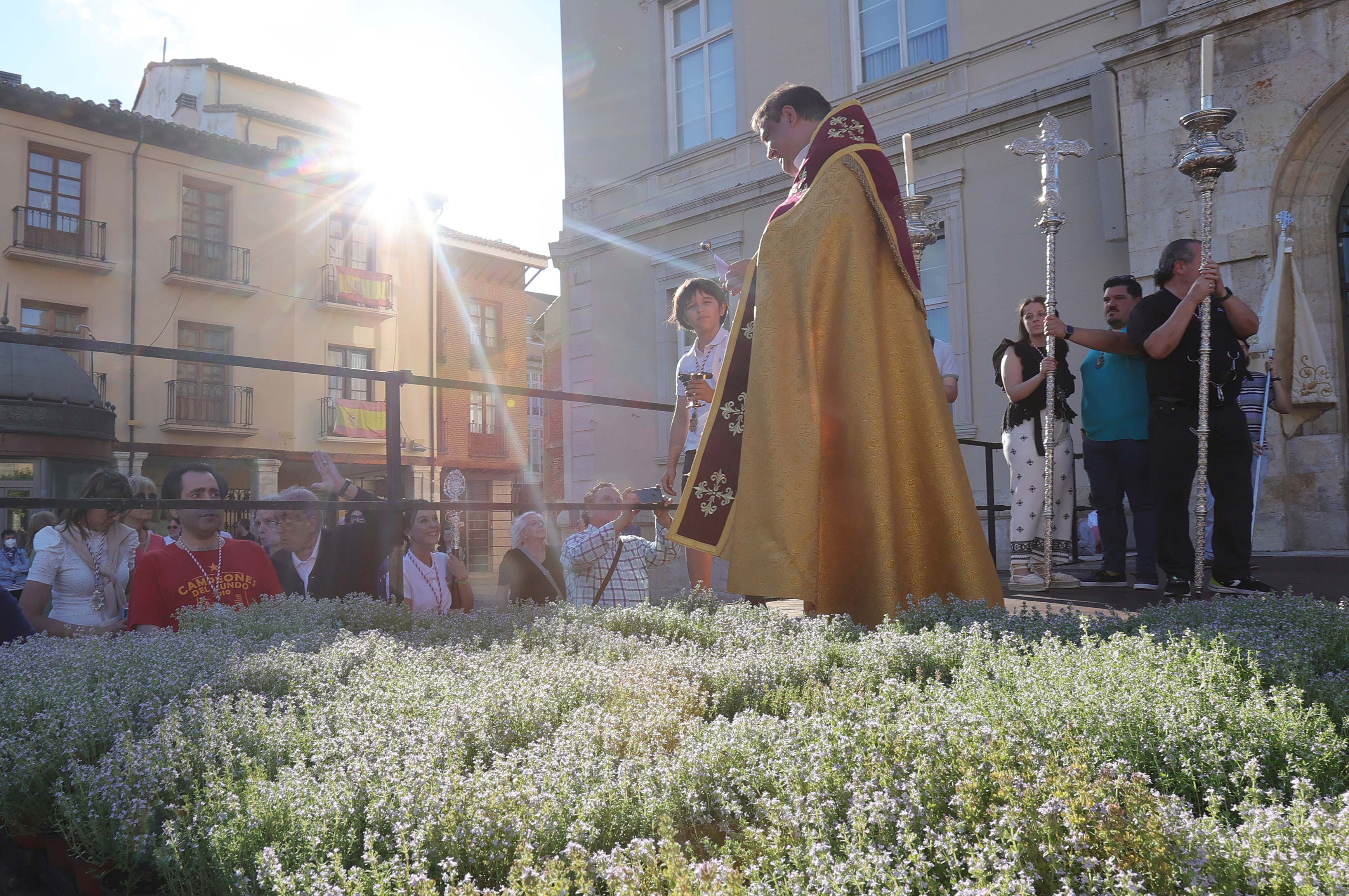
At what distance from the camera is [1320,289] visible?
7742 mm

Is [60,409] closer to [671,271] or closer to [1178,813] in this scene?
Answer: [671,271]

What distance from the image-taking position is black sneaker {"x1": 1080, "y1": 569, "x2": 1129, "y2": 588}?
5676 millimetres

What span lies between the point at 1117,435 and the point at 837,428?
111 inches

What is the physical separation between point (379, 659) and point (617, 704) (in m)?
0.78

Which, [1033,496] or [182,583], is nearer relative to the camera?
[182,583]

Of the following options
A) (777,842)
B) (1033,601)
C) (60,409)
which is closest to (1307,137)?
(1033,601)

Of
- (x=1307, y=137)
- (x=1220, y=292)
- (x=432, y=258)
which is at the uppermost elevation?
(x=432, y=258)

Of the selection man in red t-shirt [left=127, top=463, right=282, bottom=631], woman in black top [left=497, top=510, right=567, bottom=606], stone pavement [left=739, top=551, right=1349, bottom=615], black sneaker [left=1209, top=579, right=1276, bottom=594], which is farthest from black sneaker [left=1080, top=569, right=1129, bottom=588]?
man in red t-shirt [left=127, top=463, right=282, bottom=631]

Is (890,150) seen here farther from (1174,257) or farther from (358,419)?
(358,419)

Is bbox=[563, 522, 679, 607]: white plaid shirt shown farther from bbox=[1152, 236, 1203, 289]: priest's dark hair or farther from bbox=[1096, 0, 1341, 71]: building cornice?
bbox=[1096, 0, 1341, 71]: building cornice

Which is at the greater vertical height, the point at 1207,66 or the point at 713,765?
the point at 1207,66

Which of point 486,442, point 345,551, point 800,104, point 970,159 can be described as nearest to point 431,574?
point 345,551

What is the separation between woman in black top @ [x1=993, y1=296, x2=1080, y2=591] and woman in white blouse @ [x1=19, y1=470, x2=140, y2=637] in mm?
4694

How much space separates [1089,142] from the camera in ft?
30.8
